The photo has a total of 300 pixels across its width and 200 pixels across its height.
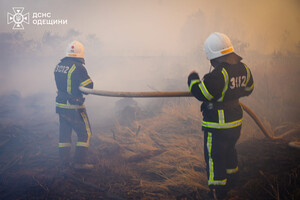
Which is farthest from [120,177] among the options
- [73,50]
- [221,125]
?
[73,50]

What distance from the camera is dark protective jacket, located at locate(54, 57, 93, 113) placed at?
3.38m

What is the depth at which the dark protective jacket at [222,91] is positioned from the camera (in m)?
2.01

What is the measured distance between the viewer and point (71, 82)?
134 inches

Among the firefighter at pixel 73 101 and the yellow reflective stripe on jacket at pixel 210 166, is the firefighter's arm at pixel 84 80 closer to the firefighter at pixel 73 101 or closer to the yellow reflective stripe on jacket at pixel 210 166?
the firefighter at pixel 73 101

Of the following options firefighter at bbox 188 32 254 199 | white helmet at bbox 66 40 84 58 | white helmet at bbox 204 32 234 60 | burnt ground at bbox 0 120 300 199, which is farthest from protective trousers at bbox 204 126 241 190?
white helmet at bbox 66 40 84 58

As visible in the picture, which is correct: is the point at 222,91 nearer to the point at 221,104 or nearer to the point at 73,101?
the point at 221,104

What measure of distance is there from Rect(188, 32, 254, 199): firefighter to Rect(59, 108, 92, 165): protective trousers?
2335mm

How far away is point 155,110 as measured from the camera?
23.1 feet

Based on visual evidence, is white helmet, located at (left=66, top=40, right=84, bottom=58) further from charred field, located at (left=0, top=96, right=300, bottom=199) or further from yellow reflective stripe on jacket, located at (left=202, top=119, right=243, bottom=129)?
yellow reflective stripe on jacket, located at (left=202, top=119, right=243, bottom=129)

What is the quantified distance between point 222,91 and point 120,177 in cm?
236

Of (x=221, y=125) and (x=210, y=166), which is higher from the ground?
(x=221, y=125)

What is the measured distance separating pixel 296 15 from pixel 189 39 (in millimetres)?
7696

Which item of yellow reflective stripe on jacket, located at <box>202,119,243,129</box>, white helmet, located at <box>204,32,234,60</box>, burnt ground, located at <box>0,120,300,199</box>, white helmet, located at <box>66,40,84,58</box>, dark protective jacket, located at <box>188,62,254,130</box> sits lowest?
burnt ground, located at <box>0,120,300,199</box>

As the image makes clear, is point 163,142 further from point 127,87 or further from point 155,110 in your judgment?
point 127,87
